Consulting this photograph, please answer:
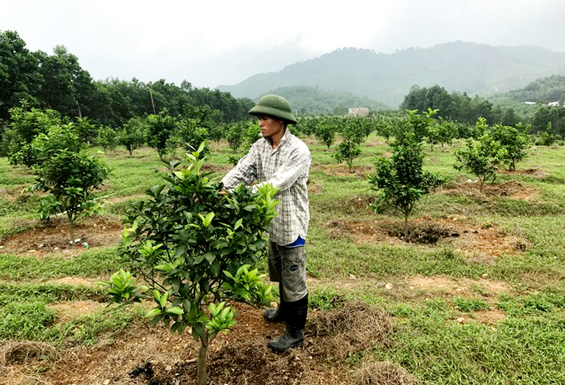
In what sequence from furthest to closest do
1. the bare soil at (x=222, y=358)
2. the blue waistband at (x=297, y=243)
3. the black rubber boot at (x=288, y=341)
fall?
the black rubber boot at (x=288, y=341) → the blue waistband at (x=297, y=243) → the bare soil at (x=222, y=358)

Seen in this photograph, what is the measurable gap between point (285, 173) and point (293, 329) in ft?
5.21

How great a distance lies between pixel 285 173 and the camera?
8.41 feet

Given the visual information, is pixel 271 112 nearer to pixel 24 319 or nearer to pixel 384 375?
pixel 384 375

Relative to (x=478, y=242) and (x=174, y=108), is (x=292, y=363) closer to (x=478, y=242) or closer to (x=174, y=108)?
(x=478, y=242)

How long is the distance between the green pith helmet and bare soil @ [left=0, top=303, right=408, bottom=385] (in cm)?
216

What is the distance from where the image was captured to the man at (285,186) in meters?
2.69

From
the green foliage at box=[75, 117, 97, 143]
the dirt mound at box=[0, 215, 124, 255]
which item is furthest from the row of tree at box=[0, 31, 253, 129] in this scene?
the dirt mound at box=[0, 215, 124, 255]

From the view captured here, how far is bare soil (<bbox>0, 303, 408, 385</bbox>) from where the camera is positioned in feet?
8.93

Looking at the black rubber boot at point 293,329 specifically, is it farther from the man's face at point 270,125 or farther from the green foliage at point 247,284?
the man's face at point 270,125

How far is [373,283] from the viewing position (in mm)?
4762

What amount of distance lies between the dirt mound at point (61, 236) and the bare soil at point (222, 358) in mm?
3448

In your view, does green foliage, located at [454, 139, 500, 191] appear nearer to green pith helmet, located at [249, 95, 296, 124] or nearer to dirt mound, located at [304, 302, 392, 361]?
dirt mound, located at [304, 302, 392, 361]

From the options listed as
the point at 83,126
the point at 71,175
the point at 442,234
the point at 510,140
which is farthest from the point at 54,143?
the point at 510,140

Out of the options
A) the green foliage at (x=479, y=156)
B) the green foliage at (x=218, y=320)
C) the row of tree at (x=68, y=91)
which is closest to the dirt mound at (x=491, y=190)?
the green foliage at (x=479, y=156)
